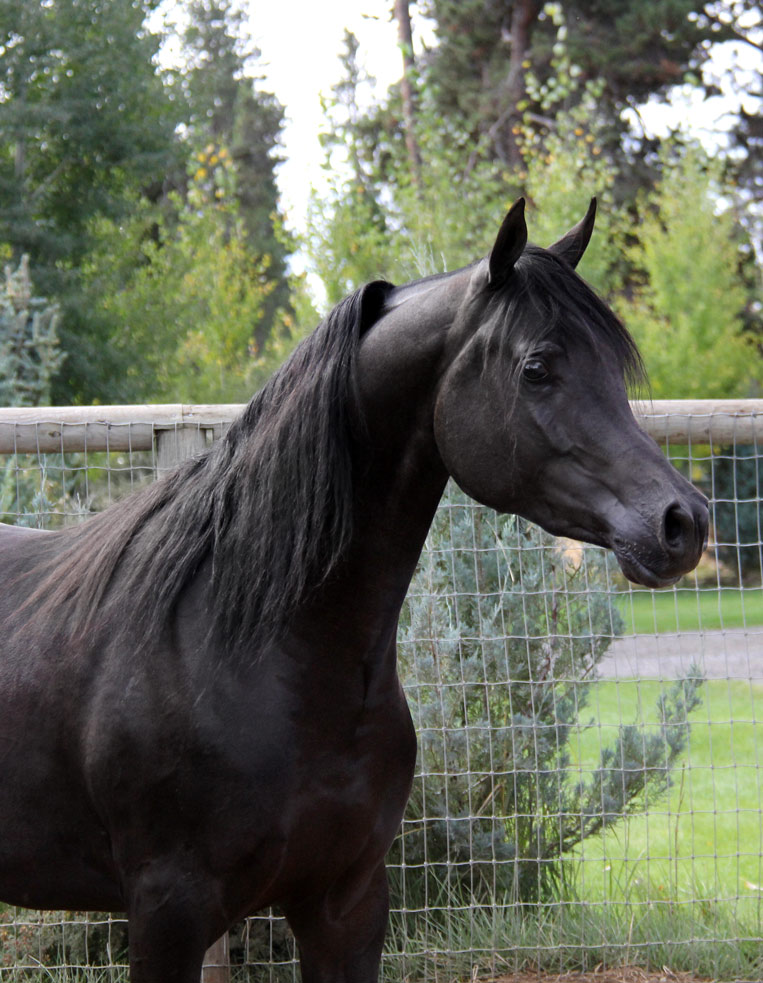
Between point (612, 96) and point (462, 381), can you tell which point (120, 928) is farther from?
point (612, 96)

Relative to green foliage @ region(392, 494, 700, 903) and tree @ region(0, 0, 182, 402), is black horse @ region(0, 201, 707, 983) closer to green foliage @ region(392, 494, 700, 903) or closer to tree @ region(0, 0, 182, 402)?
green foliage @ region(392, 494, 700, 903)

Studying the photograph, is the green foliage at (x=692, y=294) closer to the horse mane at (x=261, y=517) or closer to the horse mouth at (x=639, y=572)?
the horse mane at (x=261, y=517)

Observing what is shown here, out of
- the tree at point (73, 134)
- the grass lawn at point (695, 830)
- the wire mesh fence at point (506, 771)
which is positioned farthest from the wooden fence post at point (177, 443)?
the tree at point (73, 134)

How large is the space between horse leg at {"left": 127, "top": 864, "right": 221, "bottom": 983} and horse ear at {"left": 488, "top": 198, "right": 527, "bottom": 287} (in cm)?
114

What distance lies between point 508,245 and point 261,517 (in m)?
0.62

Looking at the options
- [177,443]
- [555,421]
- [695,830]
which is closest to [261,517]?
[555,421]

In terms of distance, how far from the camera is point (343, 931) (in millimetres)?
1927

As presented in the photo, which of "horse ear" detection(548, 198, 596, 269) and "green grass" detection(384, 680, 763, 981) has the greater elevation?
"horse ear" detection(548, 198, 596, 269)

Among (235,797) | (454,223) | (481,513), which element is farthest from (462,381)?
(454,223)

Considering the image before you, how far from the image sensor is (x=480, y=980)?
10.6ft

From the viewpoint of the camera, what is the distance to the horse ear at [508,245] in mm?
1527

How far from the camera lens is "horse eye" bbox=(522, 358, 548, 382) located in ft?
5.15

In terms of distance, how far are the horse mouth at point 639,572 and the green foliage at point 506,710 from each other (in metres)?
1.80

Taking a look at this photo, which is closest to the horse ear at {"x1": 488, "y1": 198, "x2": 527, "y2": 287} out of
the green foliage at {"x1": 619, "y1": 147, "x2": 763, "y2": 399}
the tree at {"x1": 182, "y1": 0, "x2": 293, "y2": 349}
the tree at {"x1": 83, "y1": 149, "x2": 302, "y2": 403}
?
the tree at {"x1": 83, "y1": 149, "x2": 302, "y2": 403}
